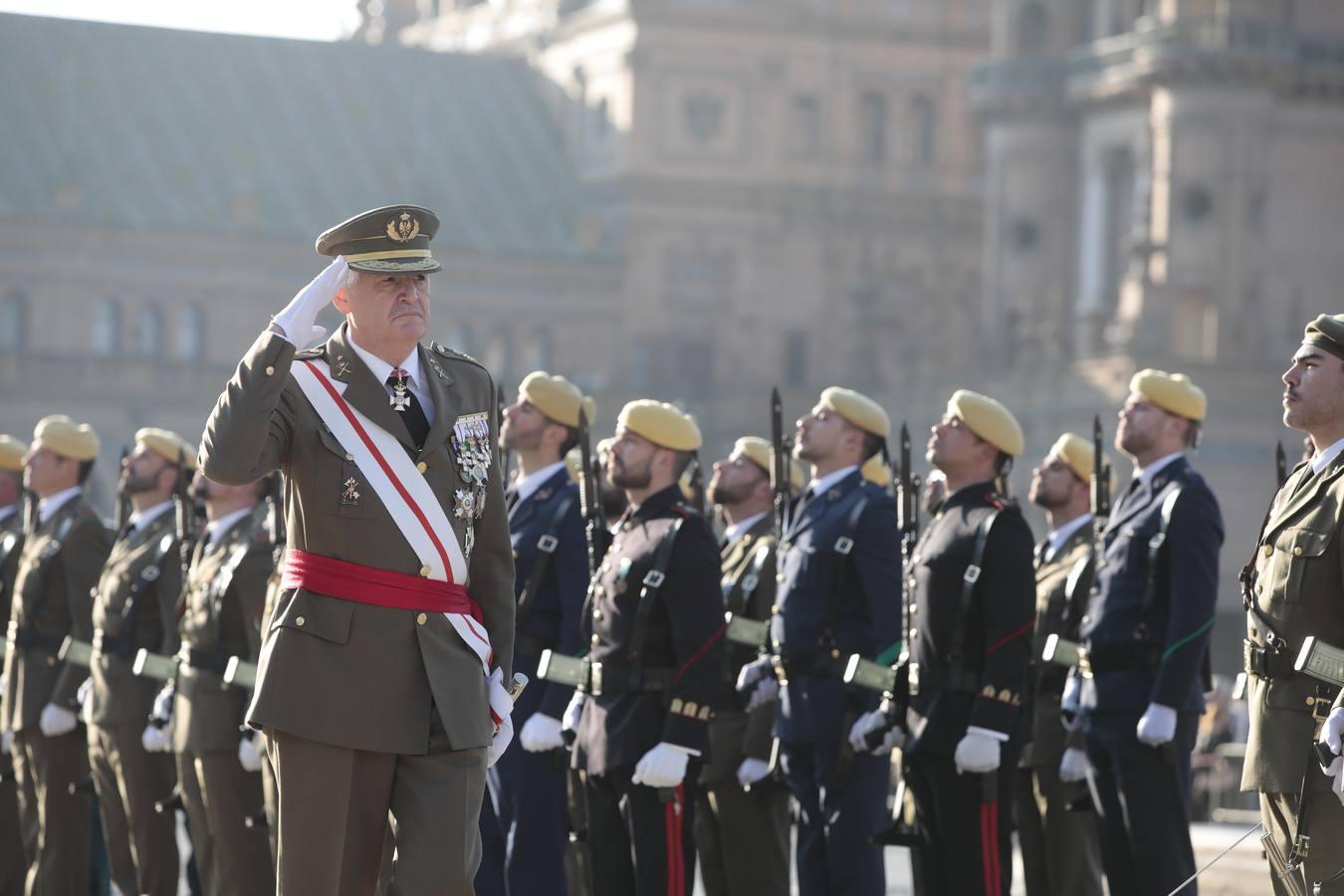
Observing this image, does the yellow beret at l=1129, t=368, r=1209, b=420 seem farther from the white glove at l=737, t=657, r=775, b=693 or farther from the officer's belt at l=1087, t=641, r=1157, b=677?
the white glove at l=737, t=657, r=775, b=693

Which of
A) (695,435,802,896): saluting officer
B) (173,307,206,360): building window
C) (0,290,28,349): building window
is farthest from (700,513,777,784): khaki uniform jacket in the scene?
(173,307,206,360): building window

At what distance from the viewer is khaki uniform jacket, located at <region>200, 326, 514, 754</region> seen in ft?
26.6

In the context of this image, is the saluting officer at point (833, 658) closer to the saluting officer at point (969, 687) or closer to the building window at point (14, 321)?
the saluting officer at point (969, 687)

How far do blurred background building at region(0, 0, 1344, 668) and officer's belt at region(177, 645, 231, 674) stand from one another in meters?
53.1

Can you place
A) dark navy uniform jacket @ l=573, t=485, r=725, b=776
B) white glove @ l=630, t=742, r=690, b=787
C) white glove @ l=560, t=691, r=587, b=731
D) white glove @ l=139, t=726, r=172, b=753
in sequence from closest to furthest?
white glove @ l=630, t=742, r=690, b=787 < dark navy uniform jacket @ l=573, t=485, r=725, b=776 < white glove @ l=560, t=691, r=587, b=731 < white glove @ l=139, t=726, r=172, b=753

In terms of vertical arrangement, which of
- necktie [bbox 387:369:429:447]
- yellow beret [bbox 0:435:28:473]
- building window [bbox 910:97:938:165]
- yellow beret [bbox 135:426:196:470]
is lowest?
yellow beret [bbox 0:435:28:473]

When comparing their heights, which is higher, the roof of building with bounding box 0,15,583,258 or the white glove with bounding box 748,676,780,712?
the roof of building with bounding box 0,15,583,258

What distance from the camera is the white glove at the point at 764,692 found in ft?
42.7

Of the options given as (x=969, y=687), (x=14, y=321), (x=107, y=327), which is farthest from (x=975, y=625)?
(x=107, y=327)

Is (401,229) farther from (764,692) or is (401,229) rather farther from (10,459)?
(10,459)

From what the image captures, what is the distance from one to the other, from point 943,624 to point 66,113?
73580 millimetres

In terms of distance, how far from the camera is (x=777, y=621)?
1245cm

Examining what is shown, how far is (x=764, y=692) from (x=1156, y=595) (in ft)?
6.44

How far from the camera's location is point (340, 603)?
27.0 feet
